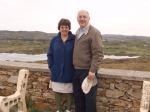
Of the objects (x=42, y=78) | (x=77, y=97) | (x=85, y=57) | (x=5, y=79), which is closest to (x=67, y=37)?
(x=85, y=57)

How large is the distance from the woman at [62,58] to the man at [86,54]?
0.13 m

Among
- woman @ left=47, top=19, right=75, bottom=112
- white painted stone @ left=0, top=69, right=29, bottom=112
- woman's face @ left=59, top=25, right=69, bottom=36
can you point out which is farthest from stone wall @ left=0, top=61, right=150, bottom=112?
woman's face @ left=59, top=25, right=69, bottom=36

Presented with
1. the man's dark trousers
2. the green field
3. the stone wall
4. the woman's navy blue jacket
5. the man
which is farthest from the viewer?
the green field

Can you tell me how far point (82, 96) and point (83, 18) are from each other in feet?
3.68

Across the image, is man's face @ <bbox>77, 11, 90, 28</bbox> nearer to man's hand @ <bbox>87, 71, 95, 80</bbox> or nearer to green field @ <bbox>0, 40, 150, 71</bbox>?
man's hand @ <bbox>87, 71, 95, 80</bbox>

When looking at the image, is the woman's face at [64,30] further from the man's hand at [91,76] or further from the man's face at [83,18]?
the man's hand at [91,76]

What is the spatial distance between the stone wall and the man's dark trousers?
1.49 ft

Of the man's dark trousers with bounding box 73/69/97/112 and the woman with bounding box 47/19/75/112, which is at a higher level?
the woman with bounding box 47/19/75/112

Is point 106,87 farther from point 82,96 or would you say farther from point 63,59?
point 63,59

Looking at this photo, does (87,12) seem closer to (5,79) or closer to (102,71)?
(102,71)

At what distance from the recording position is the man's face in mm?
4707

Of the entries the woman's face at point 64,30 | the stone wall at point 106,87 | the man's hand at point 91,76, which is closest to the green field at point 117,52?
the stone wall at point 106,87

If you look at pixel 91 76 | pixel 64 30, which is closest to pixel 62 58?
pixel 64 30

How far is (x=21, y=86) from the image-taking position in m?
5.17
